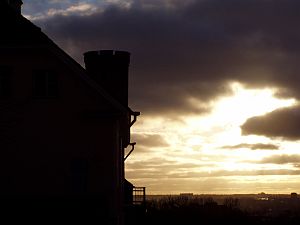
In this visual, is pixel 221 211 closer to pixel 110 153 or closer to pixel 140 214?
pixel 140 214

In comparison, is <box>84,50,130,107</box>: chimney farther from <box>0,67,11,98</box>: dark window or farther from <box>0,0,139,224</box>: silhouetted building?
<box>0,67,11,98</box>: dark window

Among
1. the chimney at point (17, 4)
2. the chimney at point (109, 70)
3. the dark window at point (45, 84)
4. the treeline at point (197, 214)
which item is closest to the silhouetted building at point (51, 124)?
the dark window at point (45, 84)

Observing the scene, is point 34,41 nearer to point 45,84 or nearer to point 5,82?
point 45,84

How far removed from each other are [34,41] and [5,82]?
6.71 ft

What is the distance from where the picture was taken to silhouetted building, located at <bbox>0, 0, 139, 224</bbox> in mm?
24266

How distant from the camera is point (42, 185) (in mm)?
24203

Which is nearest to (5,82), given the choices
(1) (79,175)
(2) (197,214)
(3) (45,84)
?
(3) (45,84)

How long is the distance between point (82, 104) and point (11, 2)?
8.75m

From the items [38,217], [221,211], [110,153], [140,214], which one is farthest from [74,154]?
[221,211]

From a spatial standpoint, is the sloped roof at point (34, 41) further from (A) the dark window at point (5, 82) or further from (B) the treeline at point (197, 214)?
(B) the treeline at point (197, 214)

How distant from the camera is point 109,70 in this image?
28.9 m

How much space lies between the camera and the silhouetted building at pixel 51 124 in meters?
24.3

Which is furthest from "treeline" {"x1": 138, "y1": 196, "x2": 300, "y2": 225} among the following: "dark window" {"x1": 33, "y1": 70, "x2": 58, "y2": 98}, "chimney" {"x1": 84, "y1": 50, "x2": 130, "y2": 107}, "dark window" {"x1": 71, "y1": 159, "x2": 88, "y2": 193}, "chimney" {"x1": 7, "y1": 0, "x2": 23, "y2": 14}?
"chimney" {"x1": 7, "y1": 0, "x2": 23, "y2": 14}

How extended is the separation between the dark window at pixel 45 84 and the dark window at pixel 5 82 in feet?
3.19
